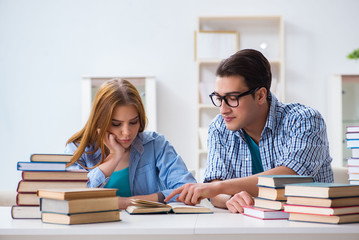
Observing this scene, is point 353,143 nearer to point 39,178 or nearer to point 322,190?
point 322,190

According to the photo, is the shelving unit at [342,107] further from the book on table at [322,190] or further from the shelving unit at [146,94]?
the book on table at [322,190]

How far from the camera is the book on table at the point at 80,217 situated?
1.33 m

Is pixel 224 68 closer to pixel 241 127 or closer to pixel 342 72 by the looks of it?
pixel 241 127

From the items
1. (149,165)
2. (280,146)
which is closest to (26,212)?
(149,165)

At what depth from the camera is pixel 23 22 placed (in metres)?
4.76

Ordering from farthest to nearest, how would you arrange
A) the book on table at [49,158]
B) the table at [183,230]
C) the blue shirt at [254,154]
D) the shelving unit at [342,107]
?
the shelving unit at [342,107]
the blue shirt at [254,154]
the book on table at [49,158]
the table at [183,230]

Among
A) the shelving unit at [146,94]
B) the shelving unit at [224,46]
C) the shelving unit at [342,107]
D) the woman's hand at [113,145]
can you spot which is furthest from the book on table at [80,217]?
the shelving unit at [342,107]

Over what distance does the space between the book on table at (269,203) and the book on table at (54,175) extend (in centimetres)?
55

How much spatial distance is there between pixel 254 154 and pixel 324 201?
0.95 m

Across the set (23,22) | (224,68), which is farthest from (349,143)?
(23,22)

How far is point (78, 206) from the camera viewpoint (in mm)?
1349

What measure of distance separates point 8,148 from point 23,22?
1.23 m

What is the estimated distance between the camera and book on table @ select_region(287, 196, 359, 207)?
52.7 inches

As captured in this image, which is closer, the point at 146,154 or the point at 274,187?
the point at 274,187
